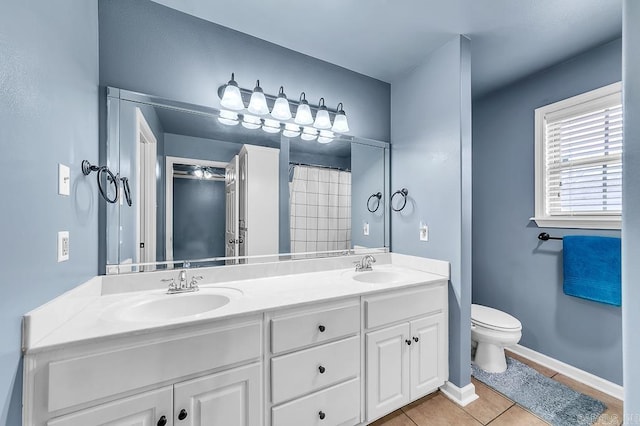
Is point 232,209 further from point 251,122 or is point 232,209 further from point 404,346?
point 404,346

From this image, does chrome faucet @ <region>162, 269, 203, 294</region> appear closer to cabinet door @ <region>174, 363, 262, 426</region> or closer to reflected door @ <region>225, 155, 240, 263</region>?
reflected door @ <region>225, 155, 240, 263</region>

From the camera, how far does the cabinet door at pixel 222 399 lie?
37.3 inches

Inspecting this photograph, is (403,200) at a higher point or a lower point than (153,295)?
higher

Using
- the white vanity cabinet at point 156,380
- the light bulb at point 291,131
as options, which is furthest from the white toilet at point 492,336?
the light bulb at point 291,131

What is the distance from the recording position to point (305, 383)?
1.18 metres

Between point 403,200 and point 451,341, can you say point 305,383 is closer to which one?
point 451,341

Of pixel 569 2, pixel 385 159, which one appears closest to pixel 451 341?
pixel 385 159

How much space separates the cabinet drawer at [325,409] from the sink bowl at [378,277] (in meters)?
0.64

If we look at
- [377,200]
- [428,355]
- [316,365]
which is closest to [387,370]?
[428,355]

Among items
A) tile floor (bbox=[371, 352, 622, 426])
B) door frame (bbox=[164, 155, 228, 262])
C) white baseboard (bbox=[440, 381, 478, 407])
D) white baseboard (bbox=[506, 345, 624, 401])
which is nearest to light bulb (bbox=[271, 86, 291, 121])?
door frame (bbox=[164, 155, 228, 262])

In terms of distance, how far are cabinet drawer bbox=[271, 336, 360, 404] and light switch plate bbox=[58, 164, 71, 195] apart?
106 cm

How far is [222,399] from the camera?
1007mm

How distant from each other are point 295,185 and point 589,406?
7.72 feet

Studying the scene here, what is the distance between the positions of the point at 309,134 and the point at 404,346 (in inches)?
60.6
